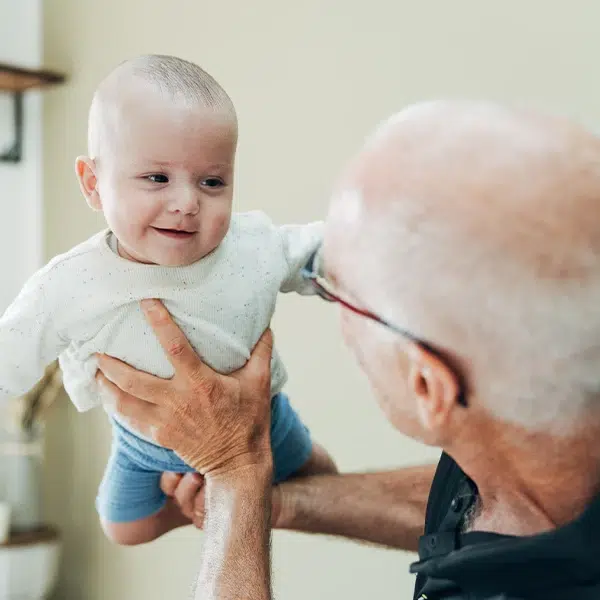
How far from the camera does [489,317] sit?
868 millimetres

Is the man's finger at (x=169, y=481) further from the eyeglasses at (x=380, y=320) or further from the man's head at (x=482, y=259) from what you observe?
the man's head at (x=482, y=259)

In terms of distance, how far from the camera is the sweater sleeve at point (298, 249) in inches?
55.0

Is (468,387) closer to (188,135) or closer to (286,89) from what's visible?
(188,135)

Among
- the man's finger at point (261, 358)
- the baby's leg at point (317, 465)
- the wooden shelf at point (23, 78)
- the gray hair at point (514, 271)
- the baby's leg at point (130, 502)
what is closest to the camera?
the gray hair at point (514, 271)

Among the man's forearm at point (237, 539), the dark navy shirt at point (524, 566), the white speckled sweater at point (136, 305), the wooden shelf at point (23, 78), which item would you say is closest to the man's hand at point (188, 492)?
the man's forearm at point (237, 539)

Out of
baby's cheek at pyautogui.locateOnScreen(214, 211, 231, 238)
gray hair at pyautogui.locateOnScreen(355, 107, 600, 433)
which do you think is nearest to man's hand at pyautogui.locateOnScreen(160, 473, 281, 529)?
baby's cheek at pyautogui.locateOnScreen(214, 211, 231, 238)

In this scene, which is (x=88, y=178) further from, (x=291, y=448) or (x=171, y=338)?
(x=291, y=448)

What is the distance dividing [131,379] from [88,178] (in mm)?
299

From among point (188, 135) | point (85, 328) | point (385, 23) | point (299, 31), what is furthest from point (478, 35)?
point (85, 328)

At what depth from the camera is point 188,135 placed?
1160 mm

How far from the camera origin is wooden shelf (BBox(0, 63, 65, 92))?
9.19 ft

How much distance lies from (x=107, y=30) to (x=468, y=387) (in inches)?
90.1

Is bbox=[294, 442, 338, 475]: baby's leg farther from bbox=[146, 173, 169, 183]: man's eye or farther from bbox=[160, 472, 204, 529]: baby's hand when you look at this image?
bbox=[146, 173, 169, 183]: man's eye

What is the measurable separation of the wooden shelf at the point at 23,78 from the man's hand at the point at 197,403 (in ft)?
5.87
